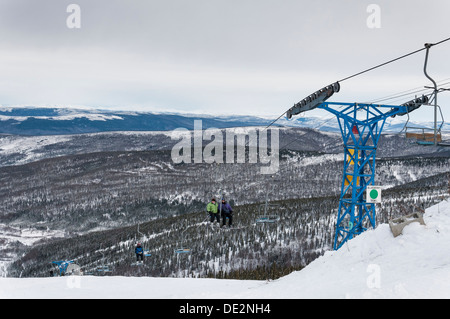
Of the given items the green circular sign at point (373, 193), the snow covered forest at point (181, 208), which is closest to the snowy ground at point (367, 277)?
the snow covered forest at point (181, 208)

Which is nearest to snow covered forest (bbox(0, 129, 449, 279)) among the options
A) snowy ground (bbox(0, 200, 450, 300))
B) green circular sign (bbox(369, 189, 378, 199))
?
snowy ground (bbox(0, 200, 450, 300))

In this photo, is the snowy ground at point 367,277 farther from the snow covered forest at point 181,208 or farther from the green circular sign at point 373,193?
the green circular sign at point 373,193

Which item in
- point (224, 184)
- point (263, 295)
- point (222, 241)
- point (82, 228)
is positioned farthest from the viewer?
point (224, 184)

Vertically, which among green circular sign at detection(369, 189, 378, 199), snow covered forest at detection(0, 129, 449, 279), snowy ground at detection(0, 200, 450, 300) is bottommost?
snow covered forest at detection(0, 129, 449, 279)

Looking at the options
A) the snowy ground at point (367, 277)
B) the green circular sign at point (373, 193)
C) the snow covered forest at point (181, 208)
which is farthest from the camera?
the snow covered forest at point (181, 208)

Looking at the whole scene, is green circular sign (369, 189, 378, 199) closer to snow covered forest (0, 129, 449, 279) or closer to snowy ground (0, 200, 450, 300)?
snow covered forest (0, 129, 449, 279)

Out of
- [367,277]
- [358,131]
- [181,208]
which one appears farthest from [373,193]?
[181,208]
